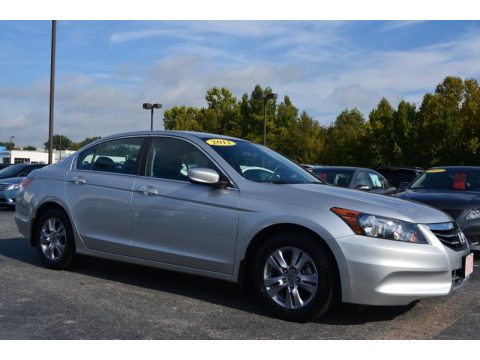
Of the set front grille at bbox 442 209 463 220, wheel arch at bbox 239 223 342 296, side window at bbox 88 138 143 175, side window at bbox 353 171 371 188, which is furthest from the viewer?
side window at bbox 353 171 371 188

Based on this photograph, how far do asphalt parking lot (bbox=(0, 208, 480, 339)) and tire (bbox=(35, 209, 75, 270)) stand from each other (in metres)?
0.15

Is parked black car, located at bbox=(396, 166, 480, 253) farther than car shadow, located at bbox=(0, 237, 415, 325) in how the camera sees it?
Yes

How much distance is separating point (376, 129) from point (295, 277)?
48.3 meters

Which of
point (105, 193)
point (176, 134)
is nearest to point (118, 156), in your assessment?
point (105, 193)

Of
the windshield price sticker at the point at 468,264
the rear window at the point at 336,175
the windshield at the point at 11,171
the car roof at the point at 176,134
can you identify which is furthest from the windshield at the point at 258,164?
the windshield at the point at 11,171

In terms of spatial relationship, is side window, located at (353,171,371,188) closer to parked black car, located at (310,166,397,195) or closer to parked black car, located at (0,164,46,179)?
parked black car, located at (310,166,397,195)

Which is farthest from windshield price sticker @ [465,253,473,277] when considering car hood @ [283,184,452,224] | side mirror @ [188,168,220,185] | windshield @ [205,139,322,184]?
side mirror @ [188,168,220,185]

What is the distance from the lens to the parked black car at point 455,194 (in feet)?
24.2

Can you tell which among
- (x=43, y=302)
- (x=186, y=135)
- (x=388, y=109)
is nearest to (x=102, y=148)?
(x=186, y=135)

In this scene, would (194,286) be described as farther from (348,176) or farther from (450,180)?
(348,176)

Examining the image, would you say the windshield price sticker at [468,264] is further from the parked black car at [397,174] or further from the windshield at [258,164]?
the parked black car at [397,174]

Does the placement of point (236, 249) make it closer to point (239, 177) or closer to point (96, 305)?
point (239, 177)

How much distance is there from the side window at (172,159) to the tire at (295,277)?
1065 mm

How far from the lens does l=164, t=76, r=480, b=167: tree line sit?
4253 centimetres
